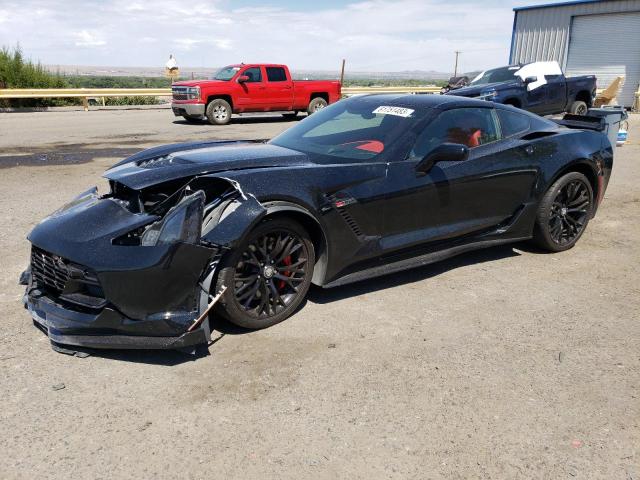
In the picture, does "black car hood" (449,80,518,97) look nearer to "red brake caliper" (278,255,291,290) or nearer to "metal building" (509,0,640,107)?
"red brake caliper" (278,255,291,290)

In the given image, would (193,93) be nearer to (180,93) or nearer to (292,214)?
(180,93)

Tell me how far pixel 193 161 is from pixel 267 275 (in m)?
0.96

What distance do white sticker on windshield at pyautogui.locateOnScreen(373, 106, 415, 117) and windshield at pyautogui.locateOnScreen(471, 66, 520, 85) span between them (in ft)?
38.0

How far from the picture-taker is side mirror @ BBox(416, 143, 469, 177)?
4.31 m

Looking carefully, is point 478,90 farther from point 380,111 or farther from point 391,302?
point 391,302

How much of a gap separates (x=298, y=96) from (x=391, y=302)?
16.0 m

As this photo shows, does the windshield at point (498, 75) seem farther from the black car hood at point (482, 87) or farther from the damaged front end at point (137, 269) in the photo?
the damaged front end at point (137, 269)

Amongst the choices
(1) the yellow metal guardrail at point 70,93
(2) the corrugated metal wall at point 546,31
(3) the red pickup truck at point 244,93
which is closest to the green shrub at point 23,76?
(1) the yellow metal guardrail at point 70,93

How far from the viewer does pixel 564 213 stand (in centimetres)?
563

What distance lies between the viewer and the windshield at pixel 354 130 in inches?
179

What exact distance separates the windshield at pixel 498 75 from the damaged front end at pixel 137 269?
13.6 m

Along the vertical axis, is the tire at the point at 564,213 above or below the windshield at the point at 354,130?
below

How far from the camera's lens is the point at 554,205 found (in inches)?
218

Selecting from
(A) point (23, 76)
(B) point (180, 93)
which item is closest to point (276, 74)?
(B) point (180, 93)
